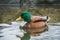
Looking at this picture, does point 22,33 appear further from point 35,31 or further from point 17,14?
point 17,14

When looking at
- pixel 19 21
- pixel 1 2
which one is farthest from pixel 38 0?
pixel 19 21

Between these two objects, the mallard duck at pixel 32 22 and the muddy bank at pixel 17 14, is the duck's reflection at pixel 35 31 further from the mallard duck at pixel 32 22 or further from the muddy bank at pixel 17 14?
the muddy bank at pixel 17 14

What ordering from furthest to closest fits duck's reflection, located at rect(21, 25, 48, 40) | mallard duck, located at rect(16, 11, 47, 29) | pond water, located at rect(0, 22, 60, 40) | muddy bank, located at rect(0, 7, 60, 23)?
1. muddy bank, located at rect(0, 7, 60, 23)
2. mallard duck, located at rect(16, 11, 47, 29)
3. duck's reflection, located at rect(21, 25, 48, 40)
4. pond water, located at rect(0, 22, 60, 40)

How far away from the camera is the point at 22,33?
26.2 feet

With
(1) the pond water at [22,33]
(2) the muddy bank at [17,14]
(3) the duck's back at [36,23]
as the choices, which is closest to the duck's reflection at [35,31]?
(1) the pond water at [22,33]

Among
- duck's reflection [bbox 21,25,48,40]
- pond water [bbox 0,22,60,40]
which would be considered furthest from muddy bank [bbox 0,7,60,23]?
duck's reflection [bbox 21,25,48,40]

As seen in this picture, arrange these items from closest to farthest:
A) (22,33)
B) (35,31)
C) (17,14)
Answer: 1. (22,33)
2. (35,31)
3. (17,14)

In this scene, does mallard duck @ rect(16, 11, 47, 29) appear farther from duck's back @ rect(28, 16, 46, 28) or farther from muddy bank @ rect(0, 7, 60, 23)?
muddy bank @ rect(0, 7, 60, 23)

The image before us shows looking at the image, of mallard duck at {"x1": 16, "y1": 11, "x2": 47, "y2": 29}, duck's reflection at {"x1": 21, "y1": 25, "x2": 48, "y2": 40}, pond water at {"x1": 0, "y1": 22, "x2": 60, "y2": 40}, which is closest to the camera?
→ pond water at {"x1": 0, "y1": 22, "x2": 60, "y2": 40}

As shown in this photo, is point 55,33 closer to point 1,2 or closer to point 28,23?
point 28,23

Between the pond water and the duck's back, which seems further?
the duck's back

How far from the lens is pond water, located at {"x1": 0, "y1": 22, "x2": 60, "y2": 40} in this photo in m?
7.21

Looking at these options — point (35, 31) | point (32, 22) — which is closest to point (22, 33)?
point (35, 31)

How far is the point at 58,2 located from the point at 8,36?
1338 centimetres
